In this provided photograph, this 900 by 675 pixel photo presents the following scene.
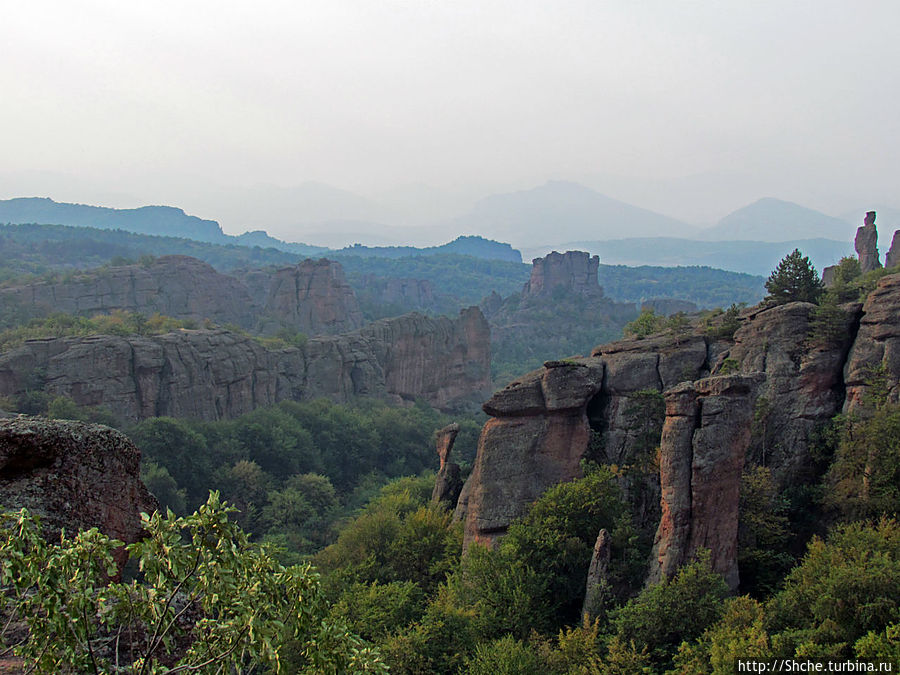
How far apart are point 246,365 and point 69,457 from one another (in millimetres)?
50597

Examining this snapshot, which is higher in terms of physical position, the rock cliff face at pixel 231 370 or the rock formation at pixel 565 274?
the rock formation at pixel 565 274

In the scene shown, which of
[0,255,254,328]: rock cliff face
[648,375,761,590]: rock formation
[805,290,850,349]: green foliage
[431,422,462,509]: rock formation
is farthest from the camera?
[0,255,254,328]: rock cliff face

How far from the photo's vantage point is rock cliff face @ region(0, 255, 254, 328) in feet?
267

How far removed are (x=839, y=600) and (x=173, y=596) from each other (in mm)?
14021

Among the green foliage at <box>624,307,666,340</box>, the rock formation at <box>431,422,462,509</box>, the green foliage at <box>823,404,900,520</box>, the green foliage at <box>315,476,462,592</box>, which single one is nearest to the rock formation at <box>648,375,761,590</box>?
the green foliage at <box>823,404,900,520</box>

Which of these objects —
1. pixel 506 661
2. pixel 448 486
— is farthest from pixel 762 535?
pixel 448 486

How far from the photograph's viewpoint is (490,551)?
21.7 m

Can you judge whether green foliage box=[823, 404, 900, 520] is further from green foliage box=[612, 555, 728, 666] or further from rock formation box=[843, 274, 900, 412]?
green foliage box=[612, 555, 728, 666]

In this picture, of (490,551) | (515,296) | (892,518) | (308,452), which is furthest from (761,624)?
(515,296)

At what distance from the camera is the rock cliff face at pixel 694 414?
61.1ft

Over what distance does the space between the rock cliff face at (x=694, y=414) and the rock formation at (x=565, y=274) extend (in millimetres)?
135512

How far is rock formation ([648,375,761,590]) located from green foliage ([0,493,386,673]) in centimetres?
1368

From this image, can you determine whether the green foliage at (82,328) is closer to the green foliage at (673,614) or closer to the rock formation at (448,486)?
the rock formation at (448,486)

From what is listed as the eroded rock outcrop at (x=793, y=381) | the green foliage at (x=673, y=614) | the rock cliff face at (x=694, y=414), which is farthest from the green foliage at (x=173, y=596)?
the eroded rock outcrop at (x=793, y=381)
